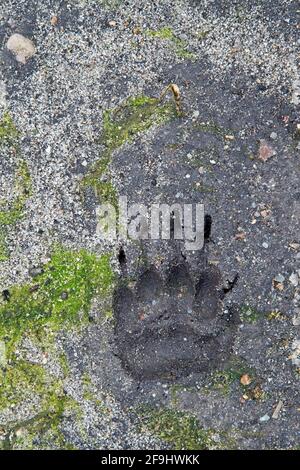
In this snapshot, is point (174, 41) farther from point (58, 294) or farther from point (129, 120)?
point (58, 294)

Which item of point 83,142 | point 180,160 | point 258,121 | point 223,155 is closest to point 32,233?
point 83,142

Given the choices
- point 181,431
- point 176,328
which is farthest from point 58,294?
point 181,431

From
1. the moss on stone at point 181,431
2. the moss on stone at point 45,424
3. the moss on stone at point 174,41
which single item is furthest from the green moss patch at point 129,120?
the moss on stone at point 181,431

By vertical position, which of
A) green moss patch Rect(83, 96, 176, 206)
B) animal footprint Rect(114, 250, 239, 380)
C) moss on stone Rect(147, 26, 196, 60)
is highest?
moss on stone Rect(147, 26, 196, 60)

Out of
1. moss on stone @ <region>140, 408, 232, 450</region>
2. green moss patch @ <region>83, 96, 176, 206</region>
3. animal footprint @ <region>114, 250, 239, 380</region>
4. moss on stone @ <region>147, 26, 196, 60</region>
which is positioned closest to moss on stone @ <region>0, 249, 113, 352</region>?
animal footprint @ <region>114, 250, 239, 380</region>

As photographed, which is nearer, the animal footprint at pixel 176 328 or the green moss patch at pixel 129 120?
the animal footprint at pixel 176 328

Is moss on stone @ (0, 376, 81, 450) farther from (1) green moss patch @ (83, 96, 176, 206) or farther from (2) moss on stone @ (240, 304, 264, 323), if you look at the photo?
(1) green moss patch @ (83, 96, 176, 206)

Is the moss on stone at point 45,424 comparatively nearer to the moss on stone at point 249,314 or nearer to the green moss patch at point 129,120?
the moss on stone at point 249,314

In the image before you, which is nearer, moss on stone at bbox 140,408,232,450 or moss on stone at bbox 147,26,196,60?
moss on stone at bbox 140,408,232,450
